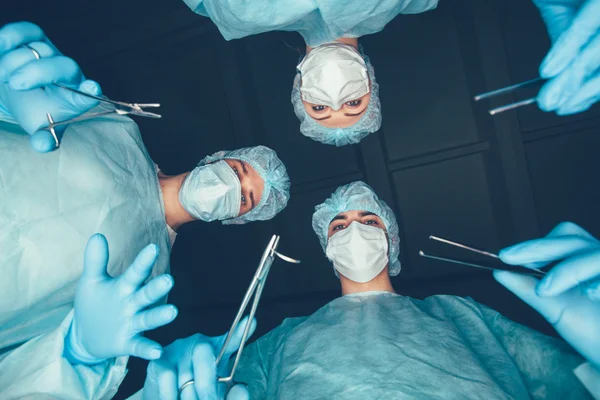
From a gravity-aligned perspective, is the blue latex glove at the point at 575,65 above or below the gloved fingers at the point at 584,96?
above

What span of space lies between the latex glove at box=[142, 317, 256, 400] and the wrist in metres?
0.21

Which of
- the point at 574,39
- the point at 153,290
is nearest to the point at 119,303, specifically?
the point at 153,290

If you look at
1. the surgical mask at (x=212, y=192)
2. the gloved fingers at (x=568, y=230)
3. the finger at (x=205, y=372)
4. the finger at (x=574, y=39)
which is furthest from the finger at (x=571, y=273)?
the surgical mask at (x=212, y=192)

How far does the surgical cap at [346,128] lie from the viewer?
199 cm

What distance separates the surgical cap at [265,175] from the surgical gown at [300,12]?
582 millimetres

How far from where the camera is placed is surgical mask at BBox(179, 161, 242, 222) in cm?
176

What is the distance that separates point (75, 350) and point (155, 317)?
1.29ft

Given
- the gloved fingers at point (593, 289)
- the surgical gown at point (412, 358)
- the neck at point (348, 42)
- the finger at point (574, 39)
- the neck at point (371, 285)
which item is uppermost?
the neck at point (348, 42)

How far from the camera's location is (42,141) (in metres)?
1.20

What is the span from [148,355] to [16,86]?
886 mm

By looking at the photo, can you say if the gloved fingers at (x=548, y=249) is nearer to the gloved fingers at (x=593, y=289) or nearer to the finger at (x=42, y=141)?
the gloved fingers at (x=593, y=289)

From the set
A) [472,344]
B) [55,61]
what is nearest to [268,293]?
[472,344]

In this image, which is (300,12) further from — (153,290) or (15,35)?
(153,290)

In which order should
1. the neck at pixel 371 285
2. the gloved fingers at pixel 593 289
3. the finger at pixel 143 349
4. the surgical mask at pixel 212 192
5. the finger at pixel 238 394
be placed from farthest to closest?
the neck at pixel 371 285 → the surgical mask at pixel 212 192 → the finger at pixel 238 394 → the finger at pixel 143 349 → the gloved fingers at pixel 593 289
